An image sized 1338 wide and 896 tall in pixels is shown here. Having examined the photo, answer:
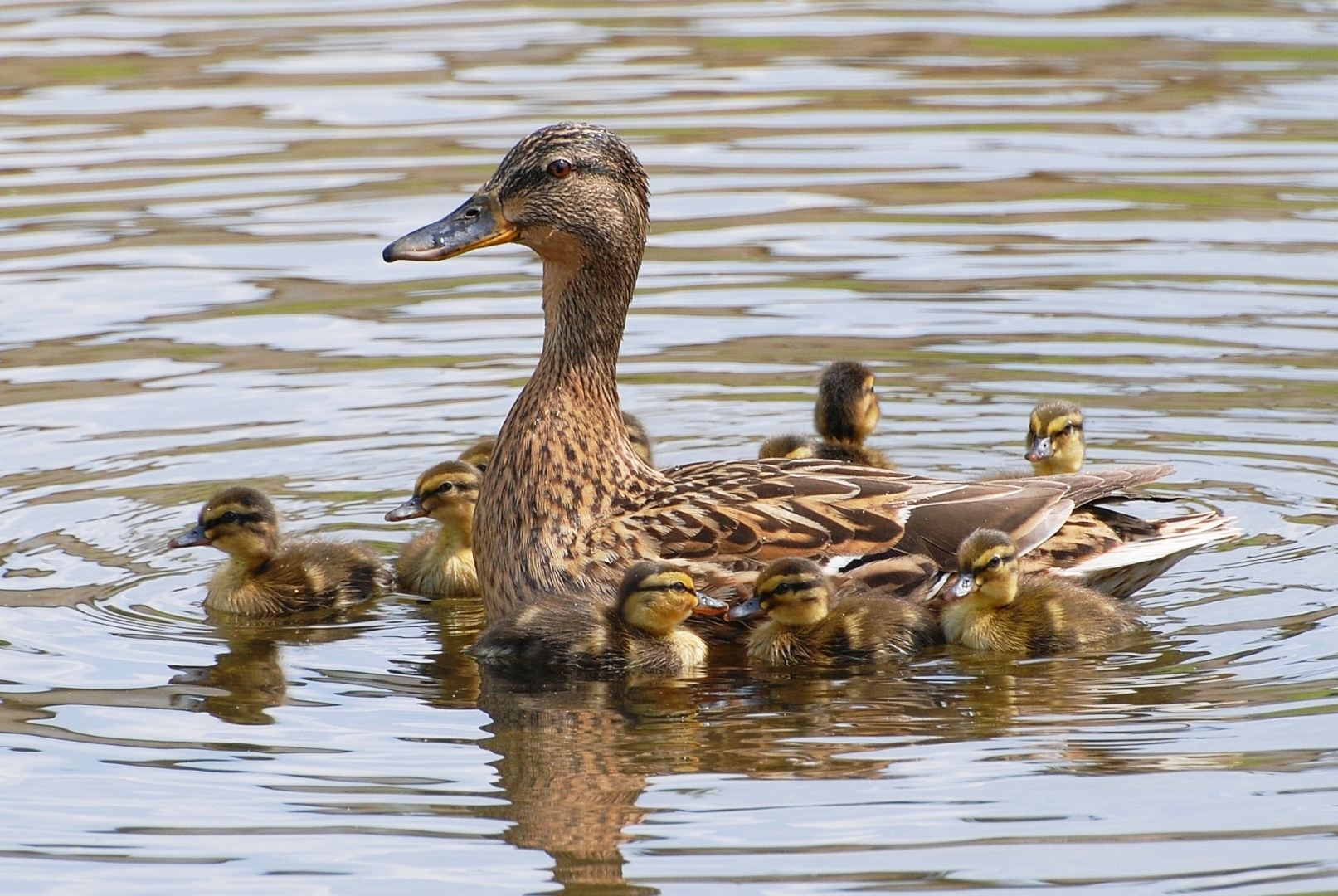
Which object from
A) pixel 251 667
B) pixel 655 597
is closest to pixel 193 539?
pixel 251 667

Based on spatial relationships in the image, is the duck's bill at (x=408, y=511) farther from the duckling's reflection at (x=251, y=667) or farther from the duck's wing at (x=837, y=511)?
the duck's wing at (x=837, y=511)

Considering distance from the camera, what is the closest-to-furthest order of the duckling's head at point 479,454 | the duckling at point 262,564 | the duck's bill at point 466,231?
the duck's bill at point 466,231 < the duckling at point 262,564 < the duckling's head at point 479,454

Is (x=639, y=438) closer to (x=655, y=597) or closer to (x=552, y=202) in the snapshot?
(x=552, y=202)

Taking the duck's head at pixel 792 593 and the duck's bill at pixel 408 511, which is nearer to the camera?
the duck's head at pixel 792 593

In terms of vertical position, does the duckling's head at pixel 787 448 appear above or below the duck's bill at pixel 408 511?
above

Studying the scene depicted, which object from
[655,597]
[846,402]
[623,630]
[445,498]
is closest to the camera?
[655,597]

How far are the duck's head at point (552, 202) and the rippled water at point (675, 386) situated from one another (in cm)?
131

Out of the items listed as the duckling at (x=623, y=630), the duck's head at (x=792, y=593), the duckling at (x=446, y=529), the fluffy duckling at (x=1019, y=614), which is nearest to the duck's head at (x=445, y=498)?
the duckling at (x=446, y=529)

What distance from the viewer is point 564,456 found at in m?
7.29

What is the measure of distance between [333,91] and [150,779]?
10.0 meters

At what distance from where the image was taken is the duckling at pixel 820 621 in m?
6.70

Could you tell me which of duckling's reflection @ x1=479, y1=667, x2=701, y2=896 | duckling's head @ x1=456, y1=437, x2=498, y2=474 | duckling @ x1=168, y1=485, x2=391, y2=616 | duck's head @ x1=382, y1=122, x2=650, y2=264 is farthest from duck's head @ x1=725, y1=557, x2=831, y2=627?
duckling's head @ x1=456, y1=437, x2=498, y2=474

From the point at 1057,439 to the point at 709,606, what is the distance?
2.03 metres

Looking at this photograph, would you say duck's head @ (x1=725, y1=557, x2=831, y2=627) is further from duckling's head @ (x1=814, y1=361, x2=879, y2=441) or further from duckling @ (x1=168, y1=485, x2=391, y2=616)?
duckling's head @ (x1=814, y1=361, x2=879, y2=441)
